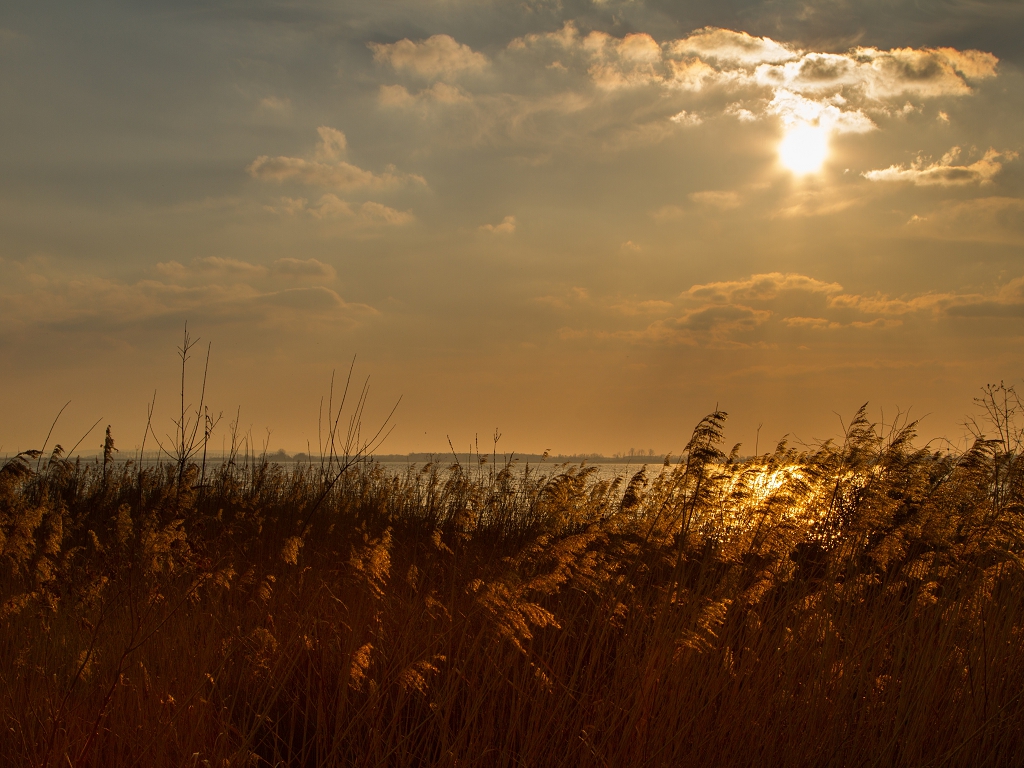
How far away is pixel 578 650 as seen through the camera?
358 centimetres

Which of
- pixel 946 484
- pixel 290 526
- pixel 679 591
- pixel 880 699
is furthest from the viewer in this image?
pixel 290 526

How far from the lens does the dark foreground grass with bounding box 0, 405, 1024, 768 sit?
264 centimetres

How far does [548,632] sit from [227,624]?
1.66 metres

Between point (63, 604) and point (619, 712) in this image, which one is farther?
point (63, 604)

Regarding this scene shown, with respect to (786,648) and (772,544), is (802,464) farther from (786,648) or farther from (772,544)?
(786,648)

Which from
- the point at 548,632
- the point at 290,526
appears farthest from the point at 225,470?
the point at 548,632

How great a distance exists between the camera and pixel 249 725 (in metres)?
3.00

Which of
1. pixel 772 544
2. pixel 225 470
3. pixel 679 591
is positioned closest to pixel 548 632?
pixel 679 591

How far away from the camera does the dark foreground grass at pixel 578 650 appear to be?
2.64 meters

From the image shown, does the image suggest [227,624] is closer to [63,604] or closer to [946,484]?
[63,604]

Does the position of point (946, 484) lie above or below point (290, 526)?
above

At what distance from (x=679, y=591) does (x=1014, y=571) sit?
263 cm

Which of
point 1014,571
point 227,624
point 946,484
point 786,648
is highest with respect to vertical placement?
point 946,484

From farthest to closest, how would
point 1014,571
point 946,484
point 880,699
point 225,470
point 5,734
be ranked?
point 225,470, point 946,484, point 1014,571, point 880,699, point 5,734
